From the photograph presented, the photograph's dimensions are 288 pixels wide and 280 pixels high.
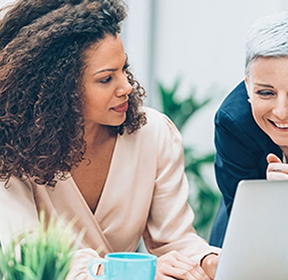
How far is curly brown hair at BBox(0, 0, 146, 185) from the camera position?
1.45m

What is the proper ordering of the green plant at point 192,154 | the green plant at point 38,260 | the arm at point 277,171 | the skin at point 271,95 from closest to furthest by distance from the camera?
the green plant at point 38,260, the arm at point 277,171, the skin at point 271,95, the green plant at point 192,154

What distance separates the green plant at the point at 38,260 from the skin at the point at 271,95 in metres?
0.97

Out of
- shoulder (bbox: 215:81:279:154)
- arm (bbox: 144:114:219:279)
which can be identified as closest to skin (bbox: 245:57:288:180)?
shoulder (bbox: 215:81:279:154)

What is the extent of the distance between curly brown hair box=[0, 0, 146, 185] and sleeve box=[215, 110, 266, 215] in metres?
0.61

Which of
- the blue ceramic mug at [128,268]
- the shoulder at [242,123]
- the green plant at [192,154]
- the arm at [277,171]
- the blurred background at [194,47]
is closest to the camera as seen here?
the blue ceramic mug at [128,268]

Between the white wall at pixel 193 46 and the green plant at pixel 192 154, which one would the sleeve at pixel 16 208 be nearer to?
the green plant at pixel 192 154

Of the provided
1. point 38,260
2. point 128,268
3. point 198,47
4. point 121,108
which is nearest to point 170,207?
point 121,108

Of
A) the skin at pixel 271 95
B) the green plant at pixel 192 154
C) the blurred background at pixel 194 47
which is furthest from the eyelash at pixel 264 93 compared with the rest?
the blurred background at pixel 194 47

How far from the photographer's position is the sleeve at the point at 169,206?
5.37 feet

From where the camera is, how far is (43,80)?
1.46 meters

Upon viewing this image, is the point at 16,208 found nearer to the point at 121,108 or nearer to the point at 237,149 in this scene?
the point at 121,108

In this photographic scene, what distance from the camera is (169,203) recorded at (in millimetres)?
1694

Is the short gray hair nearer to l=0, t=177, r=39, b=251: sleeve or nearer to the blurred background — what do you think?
l=0, t=177, r=39, b=251: sleeve

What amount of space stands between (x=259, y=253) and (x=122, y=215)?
87 centimetres
